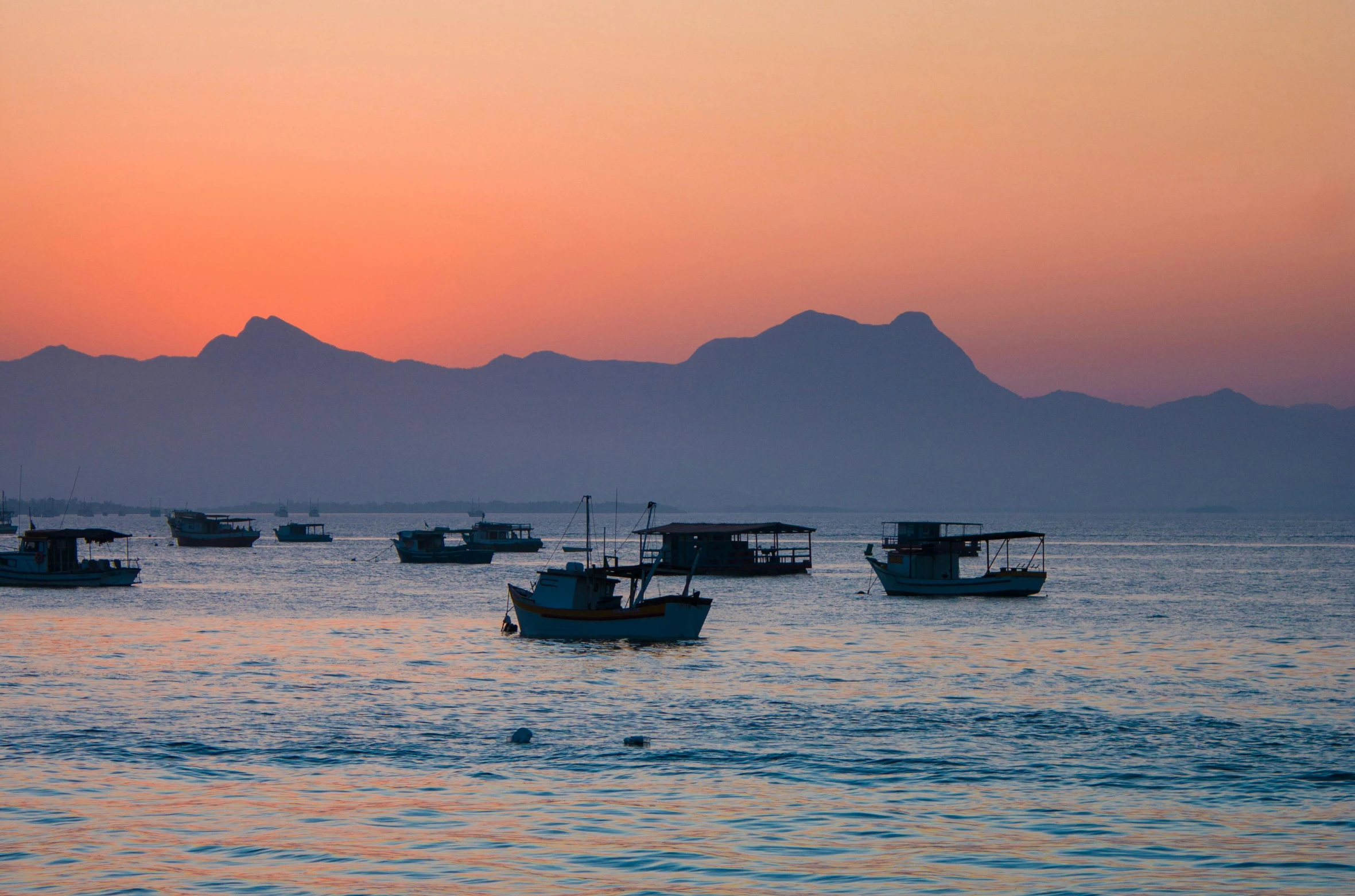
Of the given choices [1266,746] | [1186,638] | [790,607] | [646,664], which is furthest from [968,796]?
[790,607]

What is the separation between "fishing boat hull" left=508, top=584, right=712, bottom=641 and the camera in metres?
56.1

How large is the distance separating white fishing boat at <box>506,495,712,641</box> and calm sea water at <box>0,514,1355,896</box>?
179 cm

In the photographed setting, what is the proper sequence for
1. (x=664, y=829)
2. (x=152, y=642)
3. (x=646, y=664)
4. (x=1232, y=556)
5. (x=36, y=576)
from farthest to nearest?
1. (x=1232, y=556)
2. (x=36, y=576)
3. (x=152, y=642)
4. (x=646, y=664)
5. (x=664, y=829)

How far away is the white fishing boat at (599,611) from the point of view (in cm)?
5616

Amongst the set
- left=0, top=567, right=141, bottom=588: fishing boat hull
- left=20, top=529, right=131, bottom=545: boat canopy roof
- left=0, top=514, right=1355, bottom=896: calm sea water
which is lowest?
left=0, top=514, right=1355, bottom=896: calm sea water

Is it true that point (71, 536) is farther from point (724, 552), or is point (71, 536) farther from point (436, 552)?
point (436, 552)

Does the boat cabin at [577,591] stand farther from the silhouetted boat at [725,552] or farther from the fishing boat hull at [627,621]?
the silhouetted boat at [725,552]

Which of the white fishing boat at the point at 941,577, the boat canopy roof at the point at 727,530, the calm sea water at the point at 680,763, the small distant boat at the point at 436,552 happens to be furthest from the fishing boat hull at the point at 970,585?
the small distant boat at the point at 436,552

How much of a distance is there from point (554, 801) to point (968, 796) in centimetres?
847

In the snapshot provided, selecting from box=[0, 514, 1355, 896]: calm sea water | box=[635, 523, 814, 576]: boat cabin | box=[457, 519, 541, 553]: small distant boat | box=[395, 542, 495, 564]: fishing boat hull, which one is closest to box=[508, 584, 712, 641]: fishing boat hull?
box=[0, 514, 1355, 896]: calm sea water

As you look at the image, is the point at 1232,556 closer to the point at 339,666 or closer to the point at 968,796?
the point at 339,666

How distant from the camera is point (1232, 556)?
17838 cm

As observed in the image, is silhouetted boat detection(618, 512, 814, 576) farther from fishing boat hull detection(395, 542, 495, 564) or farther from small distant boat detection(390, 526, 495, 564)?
small distant boat detection(390, 526, 495, 564)

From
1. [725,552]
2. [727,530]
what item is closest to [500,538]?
[725,552]
